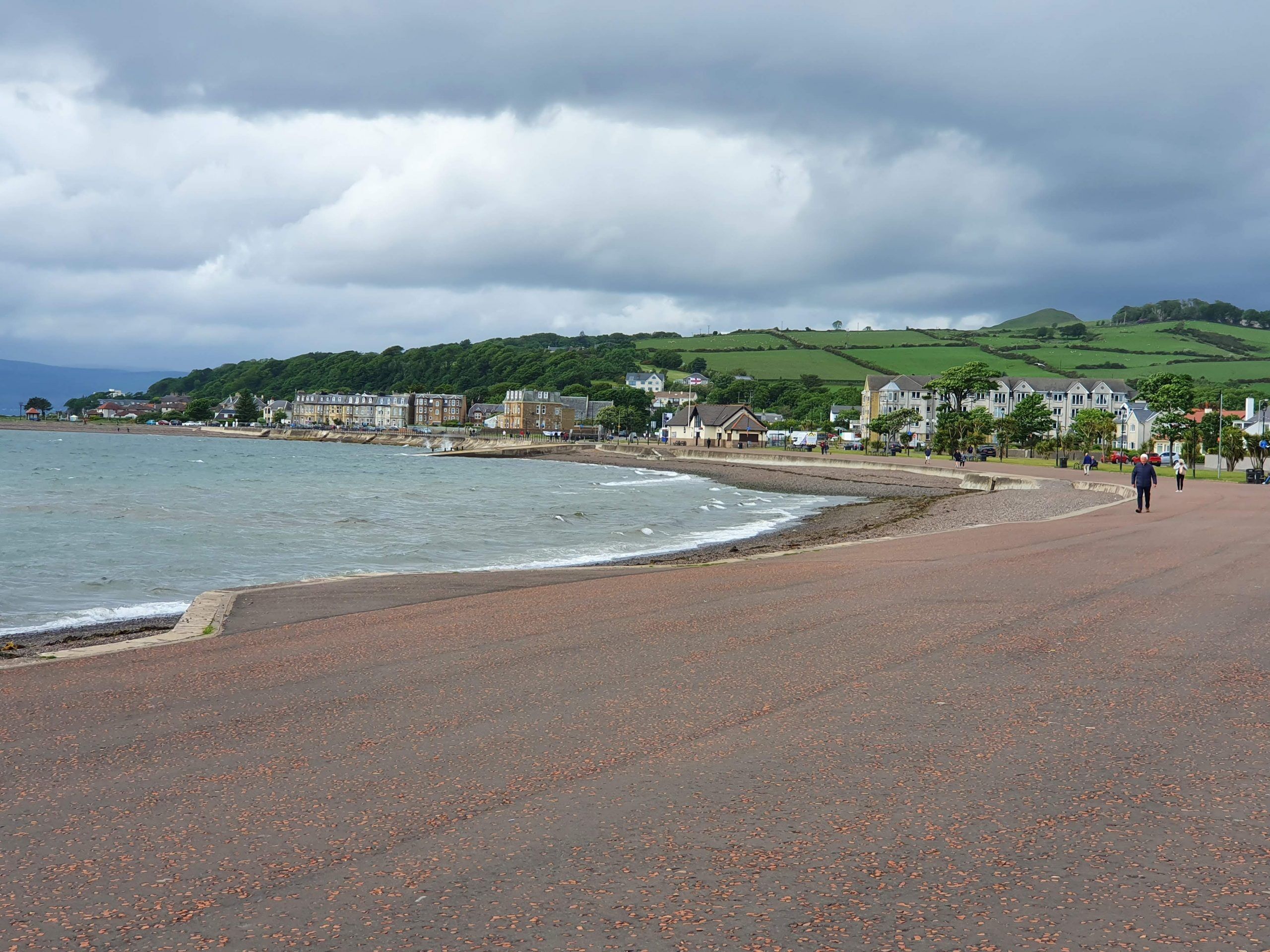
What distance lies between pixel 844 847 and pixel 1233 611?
27.0ft

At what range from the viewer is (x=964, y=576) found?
1366cm

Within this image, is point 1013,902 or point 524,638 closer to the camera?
point 1013,902

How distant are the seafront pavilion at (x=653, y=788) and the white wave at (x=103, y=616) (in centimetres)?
433

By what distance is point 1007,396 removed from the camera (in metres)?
149

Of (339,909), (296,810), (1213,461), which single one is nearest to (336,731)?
(296,810)

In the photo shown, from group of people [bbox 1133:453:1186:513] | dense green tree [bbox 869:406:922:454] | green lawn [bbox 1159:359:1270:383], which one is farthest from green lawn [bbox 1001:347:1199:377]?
group of people [bbox 1133:453:1186:513]

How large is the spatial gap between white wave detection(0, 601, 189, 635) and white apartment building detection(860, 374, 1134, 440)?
426 feet

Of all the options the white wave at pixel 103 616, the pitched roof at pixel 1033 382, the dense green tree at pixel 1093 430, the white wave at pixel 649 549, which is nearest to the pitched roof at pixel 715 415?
the pitched roof at pixel 1033 382

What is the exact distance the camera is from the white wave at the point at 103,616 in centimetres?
1266

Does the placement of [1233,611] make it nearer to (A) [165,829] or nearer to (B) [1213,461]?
(A) [165,829]

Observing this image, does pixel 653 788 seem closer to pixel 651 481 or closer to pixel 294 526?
pixel 294 526

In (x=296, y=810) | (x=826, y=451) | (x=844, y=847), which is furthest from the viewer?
(x=826, y=451)

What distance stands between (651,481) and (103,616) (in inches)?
Result: 1965

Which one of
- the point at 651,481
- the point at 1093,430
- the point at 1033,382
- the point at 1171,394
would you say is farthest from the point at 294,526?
the point at 1033,382
